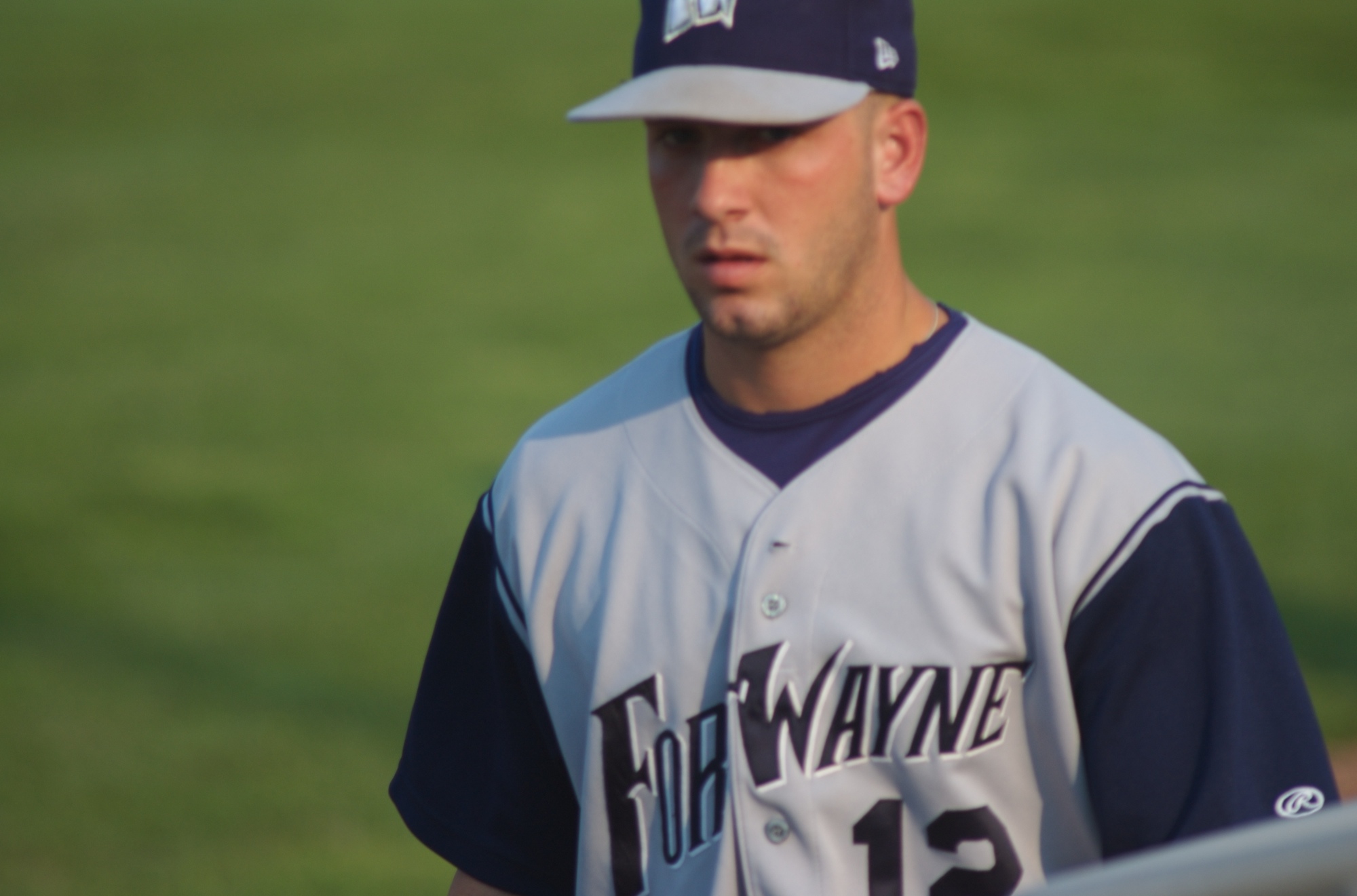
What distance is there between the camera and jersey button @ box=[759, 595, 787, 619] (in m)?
2.00

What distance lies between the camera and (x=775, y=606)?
1998 mm

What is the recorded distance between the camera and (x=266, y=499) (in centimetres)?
809

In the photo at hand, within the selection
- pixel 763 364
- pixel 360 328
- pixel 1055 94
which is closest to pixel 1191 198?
pixel 1055 94

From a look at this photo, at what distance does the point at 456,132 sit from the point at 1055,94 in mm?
5968

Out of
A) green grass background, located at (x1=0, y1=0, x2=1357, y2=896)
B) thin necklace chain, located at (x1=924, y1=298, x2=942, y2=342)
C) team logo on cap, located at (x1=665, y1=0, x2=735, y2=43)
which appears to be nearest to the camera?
team logo on cap, located at (x1=665, y1=0, x2=735, y2=43)

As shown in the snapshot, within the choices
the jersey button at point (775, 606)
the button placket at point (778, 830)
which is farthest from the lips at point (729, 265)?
the button placket at point (778, 830)

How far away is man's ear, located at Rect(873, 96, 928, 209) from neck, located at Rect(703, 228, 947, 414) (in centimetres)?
6

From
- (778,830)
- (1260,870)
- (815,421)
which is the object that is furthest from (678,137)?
(1260,870)

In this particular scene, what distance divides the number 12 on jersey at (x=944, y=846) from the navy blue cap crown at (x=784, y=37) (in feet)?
2.95

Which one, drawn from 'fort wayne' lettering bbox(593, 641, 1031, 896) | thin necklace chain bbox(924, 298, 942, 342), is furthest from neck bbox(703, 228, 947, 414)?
'fort wayne' lettering bbox(593, 641, 1031, 896)

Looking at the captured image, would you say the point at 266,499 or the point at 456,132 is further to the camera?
the point at 456,132

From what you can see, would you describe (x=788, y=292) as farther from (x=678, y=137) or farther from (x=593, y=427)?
(x=593, y=427)

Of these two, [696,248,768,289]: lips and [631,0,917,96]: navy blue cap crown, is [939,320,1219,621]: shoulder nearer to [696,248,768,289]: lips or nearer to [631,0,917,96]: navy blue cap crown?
[696,248,768,289]: lips

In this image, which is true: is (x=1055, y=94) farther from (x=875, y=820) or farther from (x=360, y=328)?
(x=875, y=820)
